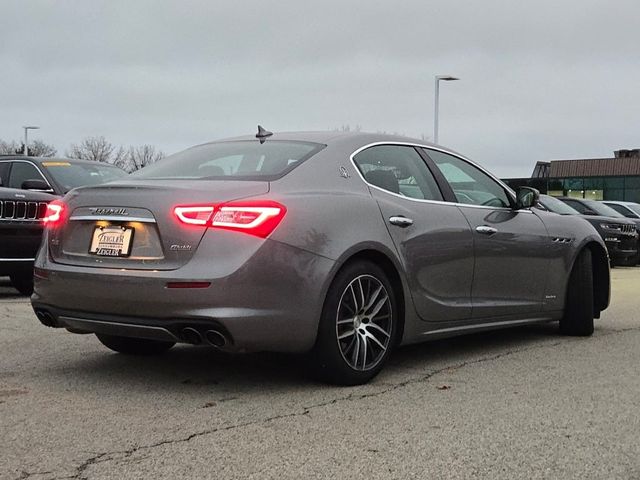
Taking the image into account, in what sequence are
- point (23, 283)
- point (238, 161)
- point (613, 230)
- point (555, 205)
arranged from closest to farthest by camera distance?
1. point (238, 161)
2. point (23, 283)
3. point (555, 205)
4. point (613, 230)

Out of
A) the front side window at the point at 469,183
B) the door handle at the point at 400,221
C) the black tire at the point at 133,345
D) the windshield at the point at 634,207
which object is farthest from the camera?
the windshield at the point at 634,207

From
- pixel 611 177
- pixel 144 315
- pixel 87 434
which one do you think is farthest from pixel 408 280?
pixel 611 177

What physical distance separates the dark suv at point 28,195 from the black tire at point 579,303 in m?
5.33

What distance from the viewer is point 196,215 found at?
14.3 feet

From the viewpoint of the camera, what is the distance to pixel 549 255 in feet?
21.5

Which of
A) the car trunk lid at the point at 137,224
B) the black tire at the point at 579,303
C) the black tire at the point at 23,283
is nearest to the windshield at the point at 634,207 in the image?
the black tire at the point at 579,303

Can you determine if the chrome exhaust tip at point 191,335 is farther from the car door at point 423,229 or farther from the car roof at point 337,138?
the car roof at point 337,138

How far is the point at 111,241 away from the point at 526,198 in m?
3.38

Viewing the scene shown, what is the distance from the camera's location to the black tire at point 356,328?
460 centimetres

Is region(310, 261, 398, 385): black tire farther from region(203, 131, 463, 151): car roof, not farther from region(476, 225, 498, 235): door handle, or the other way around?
region(476, 225, 498, 235): door handle

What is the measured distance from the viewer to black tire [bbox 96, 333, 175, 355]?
18.2 feet

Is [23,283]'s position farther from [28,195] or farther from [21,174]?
[21,174]

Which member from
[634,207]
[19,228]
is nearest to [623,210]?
[634,207]

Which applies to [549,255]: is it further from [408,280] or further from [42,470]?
[42,470]
